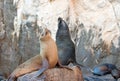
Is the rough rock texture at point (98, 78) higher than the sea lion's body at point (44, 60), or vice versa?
the sea lion's body at point (44, 60)

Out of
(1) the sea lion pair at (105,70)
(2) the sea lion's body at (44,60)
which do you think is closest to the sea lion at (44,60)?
(2) the sea lion's body at (44,60)

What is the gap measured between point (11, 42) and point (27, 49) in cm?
96

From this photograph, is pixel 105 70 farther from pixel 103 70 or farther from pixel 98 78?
pixel 98 78

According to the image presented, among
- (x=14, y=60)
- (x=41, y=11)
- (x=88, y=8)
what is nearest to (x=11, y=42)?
(x=14, y=60)

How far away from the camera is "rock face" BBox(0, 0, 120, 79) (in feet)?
36.2

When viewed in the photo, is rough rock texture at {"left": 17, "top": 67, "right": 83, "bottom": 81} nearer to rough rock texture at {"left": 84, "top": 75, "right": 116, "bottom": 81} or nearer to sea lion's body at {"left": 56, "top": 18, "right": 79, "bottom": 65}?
rough rock texture at {"left": 84, "top": 75, "right": 116, "bottom": 81}

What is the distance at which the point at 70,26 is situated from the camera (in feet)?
38.7

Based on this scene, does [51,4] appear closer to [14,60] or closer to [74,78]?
[14,60]

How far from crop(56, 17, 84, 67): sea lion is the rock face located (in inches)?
52.7

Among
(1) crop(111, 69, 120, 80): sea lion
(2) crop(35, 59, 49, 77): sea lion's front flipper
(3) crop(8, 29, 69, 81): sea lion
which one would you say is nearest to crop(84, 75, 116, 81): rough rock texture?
(1) crop(111, 69, 120, 80): sea lion

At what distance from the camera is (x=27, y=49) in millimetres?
12633

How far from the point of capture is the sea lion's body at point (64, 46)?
9750mm

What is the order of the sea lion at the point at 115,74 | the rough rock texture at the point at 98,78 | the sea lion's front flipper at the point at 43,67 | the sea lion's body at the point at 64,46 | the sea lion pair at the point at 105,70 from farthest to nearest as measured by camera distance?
the sea lion's body at the point at 64,46 < the sea lion pair at the point at 105,70 < the sea lion at the point at 115,74 < the rough rock texture at the point at 98,78 < the sea lion's front flipper at the point at 43,67

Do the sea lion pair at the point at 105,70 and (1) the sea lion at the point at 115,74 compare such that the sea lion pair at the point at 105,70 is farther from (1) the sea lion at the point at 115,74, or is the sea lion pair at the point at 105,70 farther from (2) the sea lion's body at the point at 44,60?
(2) the sea lion's body at the point at 44,60
